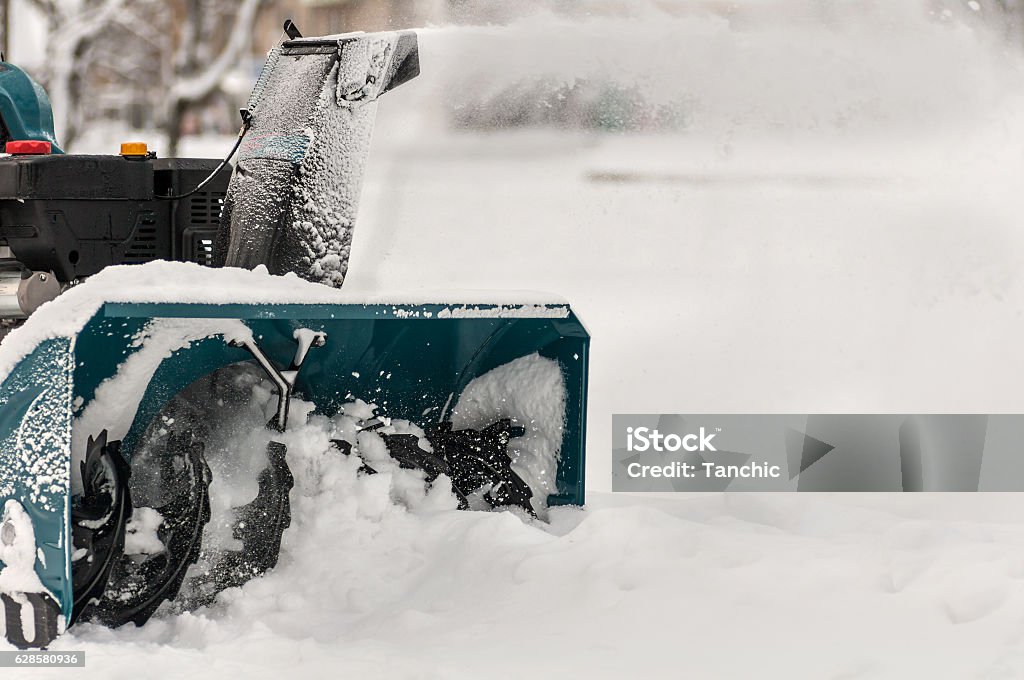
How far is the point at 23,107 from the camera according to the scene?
14.3 ft

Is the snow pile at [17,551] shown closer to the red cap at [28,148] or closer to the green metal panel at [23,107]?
the red cap at [28,148]

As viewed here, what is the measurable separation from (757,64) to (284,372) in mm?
3680

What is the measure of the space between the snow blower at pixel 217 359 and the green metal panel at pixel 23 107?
555 mm

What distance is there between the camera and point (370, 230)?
7500 millimetres

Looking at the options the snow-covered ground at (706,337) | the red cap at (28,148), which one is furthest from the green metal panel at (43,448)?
the red cap at (28,148)

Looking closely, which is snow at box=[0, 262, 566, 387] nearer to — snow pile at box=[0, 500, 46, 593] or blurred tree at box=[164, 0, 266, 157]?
snow pile at box=[0, 500, 46, 593]

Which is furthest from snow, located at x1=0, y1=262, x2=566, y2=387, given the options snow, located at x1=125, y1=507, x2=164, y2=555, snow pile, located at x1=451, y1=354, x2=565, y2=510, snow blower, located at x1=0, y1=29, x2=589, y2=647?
snow, located at x1=125, y1=507, x2=164, y2=555

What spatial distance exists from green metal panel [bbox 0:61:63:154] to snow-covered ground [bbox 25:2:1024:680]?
1.42 metres

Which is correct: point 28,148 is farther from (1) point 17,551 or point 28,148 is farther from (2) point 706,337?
(2) point 706,337

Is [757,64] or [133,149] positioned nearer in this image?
[133,149]

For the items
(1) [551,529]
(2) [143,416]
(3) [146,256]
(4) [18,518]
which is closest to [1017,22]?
(1) [551,529]

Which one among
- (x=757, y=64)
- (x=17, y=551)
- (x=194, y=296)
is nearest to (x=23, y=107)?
(x=194, y=296)

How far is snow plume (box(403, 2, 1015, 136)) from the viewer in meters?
5.61

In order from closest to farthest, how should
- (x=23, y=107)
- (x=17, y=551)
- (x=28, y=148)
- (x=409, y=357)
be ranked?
(x=17, y=551), (x=409, y=357), (x=28, y=148), (x=23, y=107)
